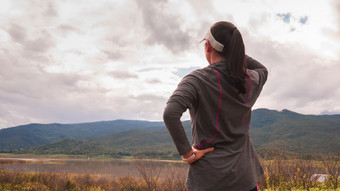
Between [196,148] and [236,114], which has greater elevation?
[236,114]

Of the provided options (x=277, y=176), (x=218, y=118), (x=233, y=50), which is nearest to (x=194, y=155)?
(x=218, y=118)

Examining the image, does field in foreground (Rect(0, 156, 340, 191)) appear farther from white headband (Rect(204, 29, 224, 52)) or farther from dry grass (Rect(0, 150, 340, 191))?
white headband (Rect(204, 29, 224, 52))

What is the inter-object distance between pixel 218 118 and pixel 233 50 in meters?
0.45

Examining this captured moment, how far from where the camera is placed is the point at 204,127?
1.43 m

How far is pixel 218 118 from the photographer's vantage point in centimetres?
144

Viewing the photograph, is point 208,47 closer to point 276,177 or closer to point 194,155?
point 194,155

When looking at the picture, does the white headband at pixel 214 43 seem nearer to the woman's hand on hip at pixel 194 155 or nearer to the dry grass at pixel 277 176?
the woman's hand on hip at pixel 194 155

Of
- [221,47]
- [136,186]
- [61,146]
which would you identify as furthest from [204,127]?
[61,146]

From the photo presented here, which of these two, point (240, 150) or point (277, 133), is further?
point (277, 133)

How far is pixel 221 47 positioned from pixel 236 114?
44cm

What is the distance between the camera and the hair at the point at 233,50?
4.83 ft

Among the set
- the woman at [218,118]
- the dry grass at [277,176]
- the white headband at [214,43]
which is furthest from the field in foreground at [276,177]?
the white headband at [214,43]

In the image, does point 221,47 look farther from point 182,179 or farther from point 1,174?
point 1,174

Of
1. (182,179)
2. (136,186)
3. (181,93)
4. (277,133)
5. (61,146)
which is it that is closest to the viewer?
(181,93)
